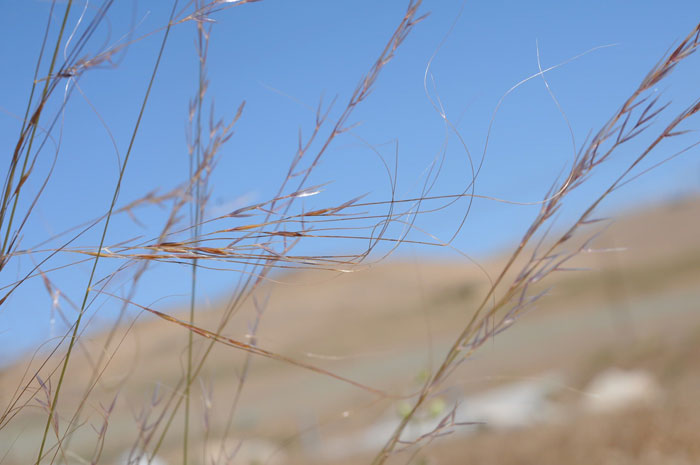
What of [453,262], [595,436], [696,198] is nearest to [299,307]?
[453,262]

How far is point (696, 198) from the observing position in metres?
39.1

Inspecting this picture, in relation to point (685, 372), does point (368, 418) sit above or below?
below

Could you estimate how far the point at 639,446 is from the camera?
310 centimetres

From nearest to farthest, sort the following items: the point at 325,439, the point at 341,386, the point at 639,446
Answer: the point at 639,446, the point at 325,439, the point at 341,386

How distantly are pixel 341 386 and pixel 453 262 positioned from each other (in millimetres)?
28368

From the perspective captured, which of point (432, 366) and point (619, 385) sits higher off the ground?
point (432, 366)

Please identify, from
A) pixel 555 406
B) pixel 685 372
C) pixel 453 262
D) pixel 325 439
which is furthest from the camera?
pixel 453 262

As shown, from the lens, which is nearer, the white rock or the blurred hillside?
the blurred hillside

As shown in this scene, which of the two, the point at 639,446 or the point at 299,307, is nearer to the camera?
the point at 639,446

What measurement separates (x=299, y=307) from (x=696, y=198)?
77.0 ft

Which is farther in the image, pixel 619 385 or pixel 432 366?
pixel 619 385

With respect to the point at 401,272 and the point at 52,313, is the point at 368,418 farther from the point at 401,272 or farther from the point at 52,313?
the point at 401,272

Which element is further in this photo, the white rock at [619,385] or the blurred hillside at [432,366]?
the white rock at [619,385]

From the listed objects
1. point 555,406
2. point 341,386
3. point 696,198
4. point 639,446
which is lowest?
point 341,386
